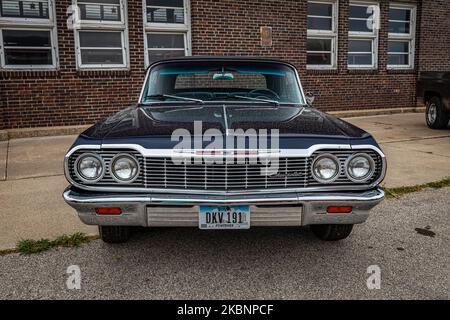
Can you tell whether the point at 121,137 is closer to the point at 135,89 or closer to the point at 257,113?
the point at 257,113

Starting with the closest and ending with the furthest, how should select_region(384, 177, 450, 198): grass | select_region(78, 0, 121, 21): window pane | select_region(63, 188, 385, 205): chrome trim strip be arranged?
select_region(63, 188, 385, 205): chrome trim strip → select_region(384, 177, 450, 198): grass → select_region(78, 0, 121, 21): window pane

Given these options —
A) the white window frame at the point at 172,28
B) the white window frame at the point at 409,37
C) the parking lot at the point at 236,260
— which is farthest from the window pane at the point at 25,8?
the white window frame at the point at 409,37

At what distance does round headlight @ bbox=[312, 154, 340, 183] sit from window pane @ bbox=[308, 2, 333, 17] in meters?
9.26

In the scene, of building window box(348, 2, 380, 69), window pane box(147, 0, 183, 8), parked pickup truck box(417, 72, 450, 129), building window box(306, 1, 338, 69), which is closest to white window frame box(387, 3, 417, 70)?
building window box(348, 2, 380, 69)

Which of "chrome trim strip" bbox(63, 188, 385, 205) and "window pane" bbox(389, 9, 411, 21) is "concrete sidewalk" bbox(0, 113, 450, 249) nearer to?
"chrome trim strip" bbox(63, 188, 385, 205)

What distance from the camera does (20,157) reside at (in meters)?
6.82

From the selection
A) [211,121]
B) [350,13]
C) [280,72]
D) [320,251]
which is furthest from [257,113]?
[350,13]

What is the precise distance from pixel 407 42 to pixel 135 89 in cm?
828

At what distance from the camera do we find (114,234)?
11.1 feet

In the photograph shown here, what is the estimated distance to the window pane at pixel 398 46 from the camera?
12.6 meters

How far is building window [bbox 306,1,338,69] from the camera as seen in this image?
11281 mm

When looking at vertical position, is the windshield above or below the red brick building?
below

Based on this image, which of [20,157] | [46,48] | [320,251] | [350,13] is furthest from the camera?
[350,13]

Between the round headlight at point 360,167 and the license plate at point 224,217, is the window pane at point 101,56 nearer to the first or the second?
the license plate at point 224,217
